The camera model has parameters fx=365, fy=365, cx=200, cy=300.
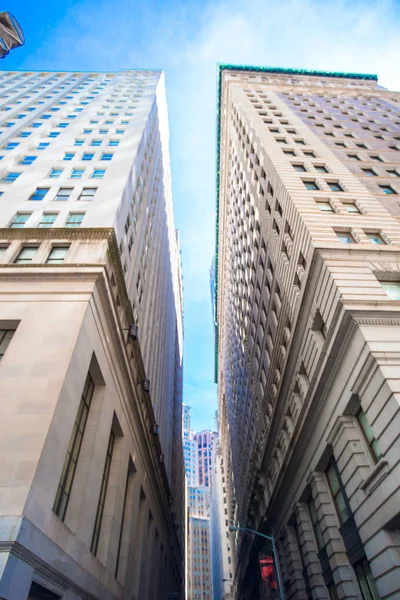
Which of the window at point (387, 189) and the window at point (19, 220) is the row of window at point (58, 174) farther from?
the window at point (387, 189)

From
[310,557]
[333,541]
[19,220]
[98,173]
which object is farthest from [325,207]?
[310,557]

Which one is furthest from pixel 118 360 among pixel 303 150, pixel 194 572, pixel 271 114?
pixel 194 572

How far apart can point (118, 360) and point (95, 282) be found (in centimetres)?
564

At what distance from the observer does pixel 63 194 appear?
28.2 m

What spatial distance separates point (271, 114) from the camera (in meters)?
43.1

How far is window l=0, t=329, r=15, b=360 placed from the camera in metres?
16.3

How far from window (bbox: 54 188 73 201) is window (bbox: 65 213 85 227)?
2.99m

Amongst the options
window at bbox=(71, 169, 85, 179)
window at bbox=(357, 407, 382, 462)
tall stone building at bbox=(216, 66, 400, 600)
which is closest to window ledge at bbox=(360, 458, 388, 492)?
tall stone building at bbox=(216, 66, 400, 600)

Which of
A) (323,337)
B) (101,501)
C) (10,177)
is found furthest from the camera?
(10,177)

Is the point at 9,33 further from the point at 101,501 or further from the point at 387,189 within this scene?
the point at 101,501

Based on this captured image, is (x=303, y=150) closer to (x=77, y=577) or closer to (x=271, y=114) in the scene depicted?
(x=271, y=114)

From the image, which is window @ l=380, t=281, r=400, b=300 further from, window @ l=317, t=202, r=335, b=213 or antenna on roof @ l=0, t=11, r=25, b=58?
antenna on roof @ l=0, t=11, r=25, b=58

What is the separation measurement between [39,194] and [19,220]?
4059 mm

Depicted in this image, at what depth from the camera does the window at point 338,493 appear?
18797mm
